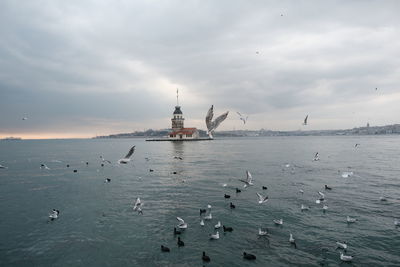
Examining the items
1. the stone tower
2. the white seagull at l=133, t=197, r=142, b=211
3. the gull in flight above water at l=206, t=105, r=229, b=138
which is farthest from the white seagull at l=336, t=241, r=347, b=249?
the stone tower

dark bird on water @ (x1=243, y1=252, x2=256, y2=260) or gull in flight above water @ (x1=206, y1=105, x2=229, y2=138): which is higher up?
gull in flight above water @ (x1=206, y1=105, x2=229, y2=138)

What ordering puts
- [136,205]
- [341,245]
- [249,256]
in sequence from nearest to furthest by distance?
[249,256] → [341,245] → [136,205]

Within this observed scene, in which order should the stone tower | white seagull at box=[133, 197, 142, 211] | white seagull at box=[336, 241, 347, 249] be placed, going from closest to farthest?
1. white seagull at box=[336, 241, 347, 249]
2. white seagull at box=[133, 197, 142, 211]
3. the stone tower

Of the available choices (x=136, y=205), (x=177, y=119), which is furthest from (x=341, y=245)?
(x=177, y=119)

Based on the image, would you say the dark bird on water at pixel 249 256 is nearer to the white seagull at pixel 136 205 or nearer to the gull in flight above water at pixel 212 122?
the gull in flight above water at pixel 212 122

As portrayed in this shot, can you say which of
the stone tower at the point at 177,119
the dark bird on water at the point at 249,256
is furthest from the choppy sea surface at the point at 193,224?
the stone tower at the point at 177,119

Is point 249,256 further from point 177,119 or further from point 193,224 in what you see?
point 177,119

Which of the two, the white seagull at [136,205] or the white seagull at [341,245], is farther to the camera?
the white seagull at [136,205]

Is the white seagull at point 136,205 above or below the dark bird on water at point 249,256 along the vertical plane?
above

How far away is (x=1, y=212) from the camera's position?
25.0m

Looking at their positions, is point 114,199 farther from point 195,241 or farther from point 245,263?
point 245,263

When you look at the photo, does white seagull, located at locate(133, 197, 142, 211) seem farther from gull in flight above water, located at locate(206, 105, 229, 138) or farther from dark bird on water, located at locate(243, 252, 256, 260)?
gull in flight above water, located at locate(206, 105, 229, 138)

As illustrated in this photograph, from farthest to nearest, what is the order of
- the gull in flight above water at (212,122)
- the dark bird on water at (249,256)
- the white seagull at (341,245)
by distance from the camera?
the white seagull at (341,245)
the dark bird on water at (249,256)
the gull in flight above water at (212,122)

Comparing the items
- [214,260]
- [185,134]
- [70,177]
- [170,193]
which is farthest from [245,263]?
[185,134]
